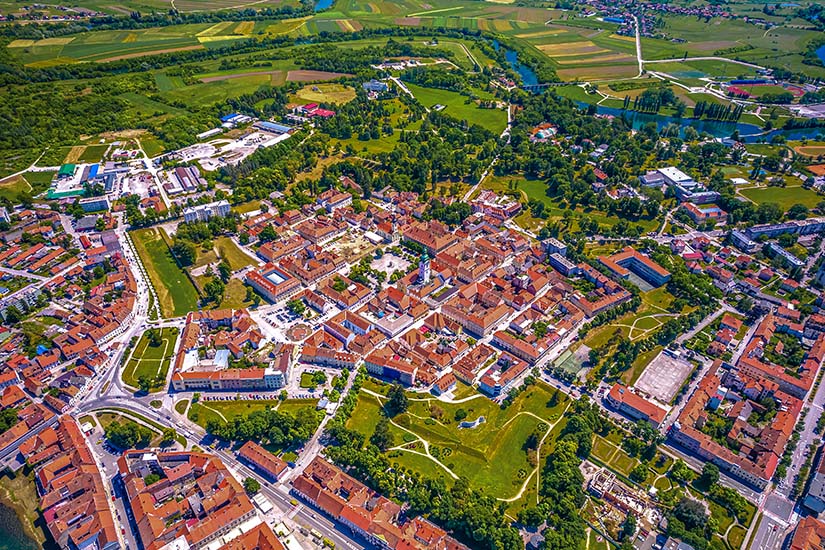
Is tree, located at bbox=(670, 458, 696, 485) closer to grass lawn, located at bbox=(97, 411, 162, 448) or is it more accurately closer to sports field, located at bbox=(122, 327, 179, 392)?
grass lawn, located at bbox=(97, 411, 162, 448)

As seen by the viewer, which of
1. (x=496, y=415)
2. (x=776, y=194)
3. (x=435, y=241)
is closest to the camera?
(x=496, y=415)

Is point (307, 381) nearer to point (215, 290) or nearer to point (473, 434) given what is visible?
point (473, 434)

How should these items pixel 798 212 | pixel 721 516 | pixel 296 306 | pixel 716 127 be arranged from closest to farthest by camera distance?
pixel 721 516, pixel 296 306, pixel 798 212, pixel 716 127

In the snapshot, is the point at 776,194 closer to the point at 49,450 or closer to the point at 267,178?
the point at 267,178

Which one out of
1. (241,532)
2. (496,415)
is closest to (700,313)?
(496,415)

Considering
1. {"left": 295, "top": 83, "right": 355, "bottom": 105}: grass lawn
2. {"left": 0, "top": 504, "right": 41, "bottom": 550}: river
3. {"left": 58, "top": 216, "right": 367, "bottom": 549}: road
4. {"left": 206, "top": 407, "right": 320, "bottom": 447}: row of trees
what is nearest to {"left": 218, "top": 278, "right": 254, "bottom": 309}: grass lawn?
{"left": 58, "top": 216, "right": 367, "bottom": 549}: road

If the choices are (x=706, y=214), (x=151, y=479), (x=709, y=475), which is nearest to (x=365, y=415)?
(x=151, y=479)
